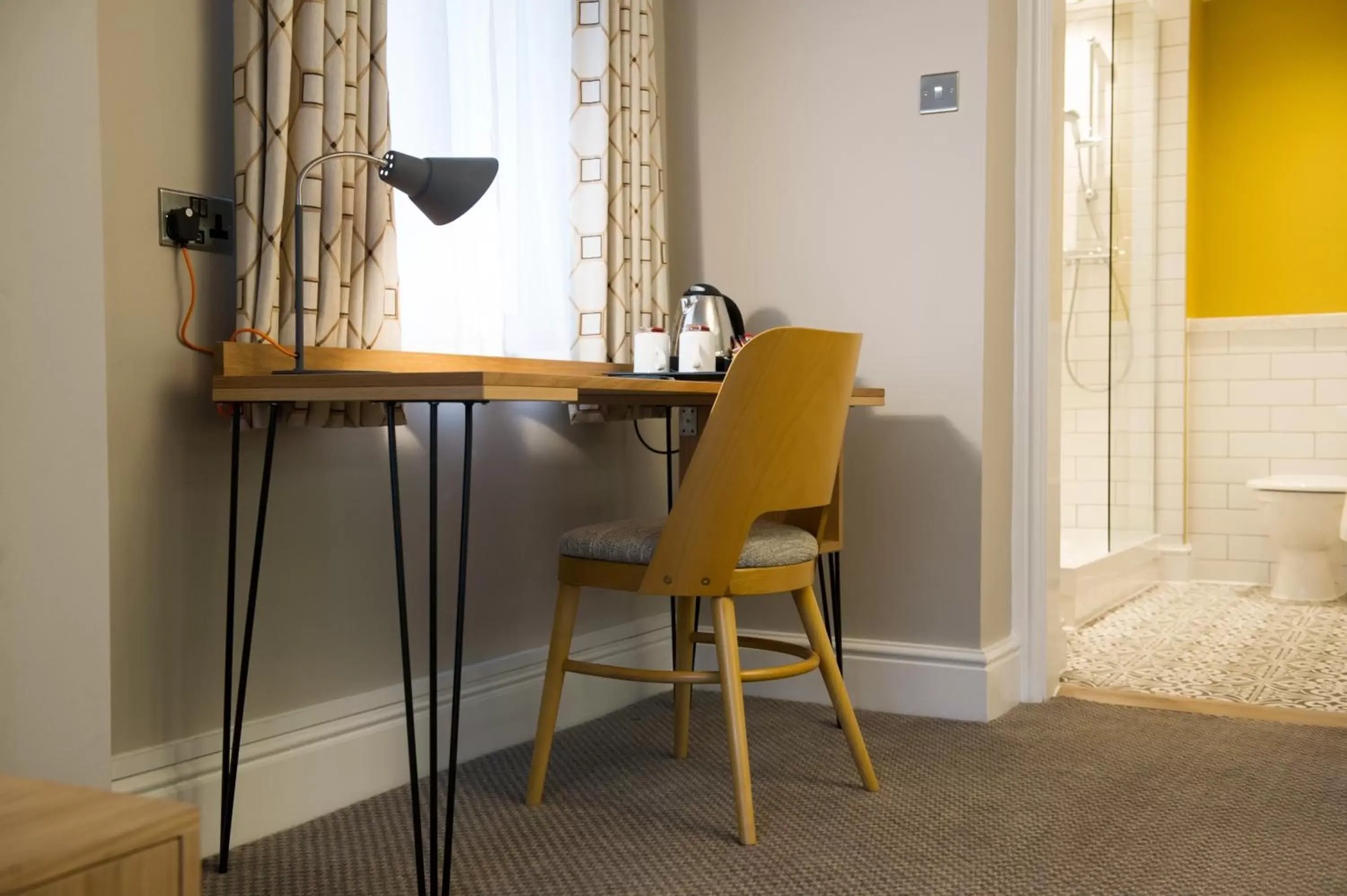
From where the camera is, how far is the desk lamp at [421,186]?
70.9 inches

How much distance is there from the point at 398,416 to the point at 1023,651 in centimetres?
160

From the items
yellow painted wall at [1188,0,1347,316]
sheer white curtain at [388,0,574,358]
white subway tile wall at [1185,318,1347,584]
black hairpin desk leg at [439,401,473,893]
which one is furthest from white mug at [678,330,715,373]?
yellow painted wall at [1188,0,1347,316]

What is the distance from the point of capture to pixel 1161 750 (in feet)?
8.01

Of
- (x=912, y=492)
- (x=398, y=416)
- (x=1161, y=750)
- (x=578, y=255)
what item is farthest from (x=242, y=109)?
(x=1161, y=750)

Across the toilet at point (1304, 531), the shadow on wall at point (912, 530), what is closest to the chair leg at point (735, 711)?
the shadow on wall at point (912, 530)

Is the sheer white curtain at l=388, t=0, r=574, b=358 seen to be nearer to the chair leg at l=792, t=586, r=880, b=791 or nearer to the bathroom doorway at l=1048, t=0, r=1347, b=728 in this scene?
the chair leg at l=792, t=586, r=880, b=791

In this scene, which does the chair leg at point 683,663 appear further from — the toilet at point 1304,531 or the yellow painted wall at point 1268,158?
the yellow painted wall at point 1268,158

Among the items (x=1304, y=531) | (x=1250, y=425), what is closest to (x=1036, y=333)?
(x=1304, y=531)

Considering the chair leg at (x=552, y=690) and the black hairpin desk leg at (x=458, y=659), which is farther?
the chair leg at (x=552, y=690)

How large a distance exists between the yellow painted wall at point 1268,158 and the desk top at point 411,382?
383cm

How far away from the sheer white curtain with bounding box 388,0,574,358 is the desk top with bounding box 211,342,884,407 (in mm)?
131

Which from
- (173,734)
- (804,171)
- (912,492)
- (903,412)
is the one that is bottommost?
(173,734)

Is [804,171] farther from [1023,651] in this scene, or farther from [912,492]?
[1023,651]

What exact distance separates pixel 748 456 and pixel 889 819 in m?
0.65
